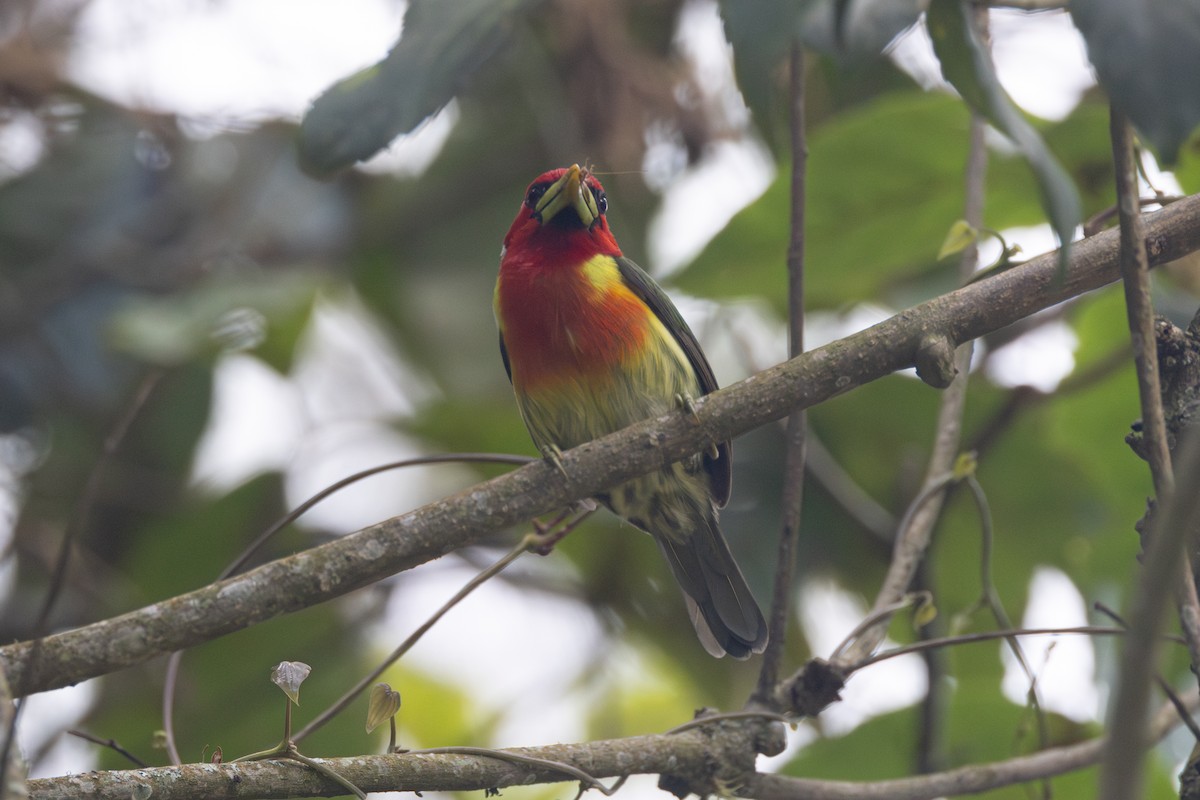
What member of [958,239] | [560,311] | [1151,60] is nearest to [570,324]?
[560,311]

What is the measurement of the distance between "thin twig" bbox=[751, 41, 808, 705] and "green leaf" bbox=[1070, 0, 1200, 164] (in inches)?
36.5

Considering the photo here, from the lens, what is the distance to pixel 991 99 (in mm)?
1689

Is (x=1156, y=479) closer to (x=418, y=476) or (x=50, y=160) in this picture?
(x=418, y=476)

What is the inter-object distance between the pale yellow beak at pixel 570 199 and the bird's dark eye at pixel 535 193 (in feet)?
0.21

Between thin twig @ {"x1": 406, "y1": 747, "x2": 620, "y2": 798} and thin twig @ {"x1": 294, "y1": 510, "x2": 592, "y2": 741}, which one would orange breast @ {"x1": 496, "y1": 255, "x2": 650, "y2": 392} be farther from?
thin twig @ {"x1": 406, "y1": 747, "x2": 620, "y2": 798}

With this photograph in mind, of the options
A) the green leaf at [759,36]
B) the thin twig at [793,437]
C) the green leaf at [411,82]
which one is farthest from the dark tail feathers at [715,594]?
the green leaf at [759,36]

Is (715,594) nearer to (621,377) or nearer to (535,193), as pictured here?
(621,377)

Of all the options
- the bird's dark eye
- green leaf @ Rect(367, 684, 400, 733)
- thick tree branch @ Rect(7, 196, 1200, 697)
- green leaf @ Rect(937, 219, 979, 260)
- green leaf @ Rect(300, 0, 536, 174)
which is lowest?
green leaf @ Rect(367, 684, 400, 733)

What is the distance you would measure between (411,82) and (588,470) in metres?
0.78

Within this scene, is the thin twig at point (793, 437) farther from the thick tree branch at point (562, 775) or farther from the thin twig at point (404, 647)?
the thin twig at point (404, 647)

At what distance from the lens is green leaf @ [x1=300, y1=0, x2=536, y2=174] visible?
2082mm

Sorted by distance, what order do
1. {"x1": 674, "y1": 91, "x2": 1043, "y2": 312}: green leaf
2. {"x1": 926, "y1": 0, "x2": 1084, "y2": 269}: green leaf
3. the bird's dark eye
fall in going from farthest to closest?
the bird's dark eye, {"x1": 674, "y1": 91, "x2": 1043, "y2": 312}: green leaf, {"x1": 926, "y1": 0, "x2": 1084, "y2": 269}: green leaf

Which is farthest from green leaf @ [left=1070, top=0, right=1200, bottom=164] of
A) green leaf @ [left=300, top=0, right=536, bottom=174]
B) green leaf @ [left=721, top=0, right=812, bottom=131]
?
green leaf @ [left=300, top=0, right=536, bottom=174]

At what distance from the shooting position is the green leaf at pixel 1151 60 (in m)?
1.46
